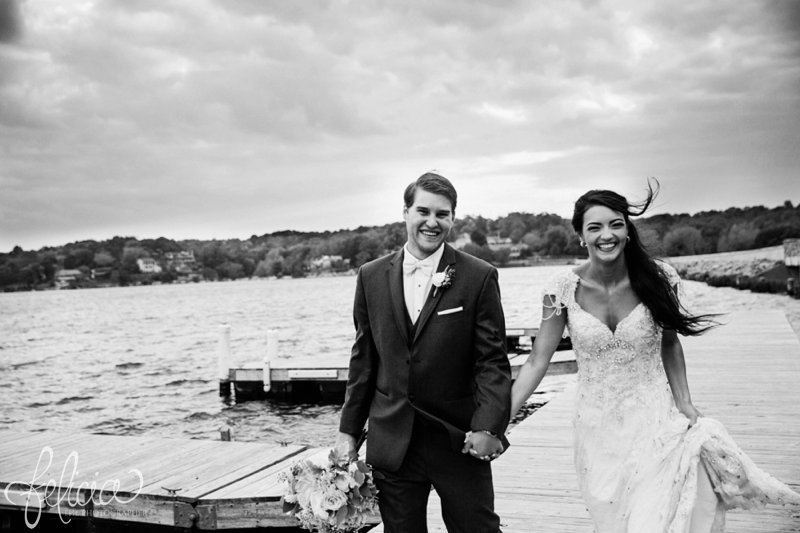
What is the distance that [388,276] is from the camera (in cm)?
345

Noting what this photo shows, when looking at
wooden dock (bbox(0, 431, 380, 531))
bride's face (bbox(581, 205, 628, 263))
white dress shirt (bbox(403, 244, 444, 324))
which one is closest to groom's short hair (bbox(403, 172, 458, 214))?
white dress shirt (bbox(403, 244, 444, 324))

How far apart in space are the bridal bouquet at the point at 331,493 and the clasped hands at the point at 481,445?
1.65 ft

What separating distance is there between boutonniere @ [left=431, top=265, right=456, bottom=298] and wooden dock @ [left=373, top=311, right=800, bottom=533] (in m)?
2.57

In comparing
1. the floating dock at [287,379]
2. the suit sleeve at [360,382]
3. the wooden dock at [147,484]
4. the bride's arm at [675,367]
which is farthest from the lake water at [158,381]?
the suit sleeve at [360,382]

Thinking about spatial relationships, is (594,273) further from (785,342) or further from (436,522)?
(785,342)

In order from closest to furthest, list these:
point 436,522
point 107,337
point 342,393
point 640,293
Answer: point 640,293 → point 436,522 → point 342,393 → point 107,337

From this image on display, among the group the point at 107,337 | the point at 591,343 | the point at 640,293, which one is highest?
the point at 640,293

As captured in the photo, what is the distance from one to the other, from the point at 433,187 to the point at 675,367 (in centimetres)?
170

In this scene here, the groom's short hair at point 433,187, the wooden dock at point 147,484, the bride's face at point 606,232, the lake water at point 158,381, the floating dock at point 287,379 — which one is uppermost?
the groom's short hair at point 433,187

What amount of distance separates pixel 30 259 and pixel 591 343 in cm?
16525

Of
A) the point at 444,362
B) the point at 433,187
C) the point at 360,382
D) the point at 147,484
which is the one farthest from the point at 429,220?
the point at 147,484

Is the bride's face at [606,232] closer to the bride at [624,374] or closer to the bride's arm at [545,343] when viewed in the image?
the bride at [624,374]

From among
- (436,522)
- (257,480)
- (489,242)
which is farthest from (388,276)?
(489,242)

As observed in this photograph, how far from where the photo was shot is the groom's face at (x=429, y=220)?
10.7 ft
